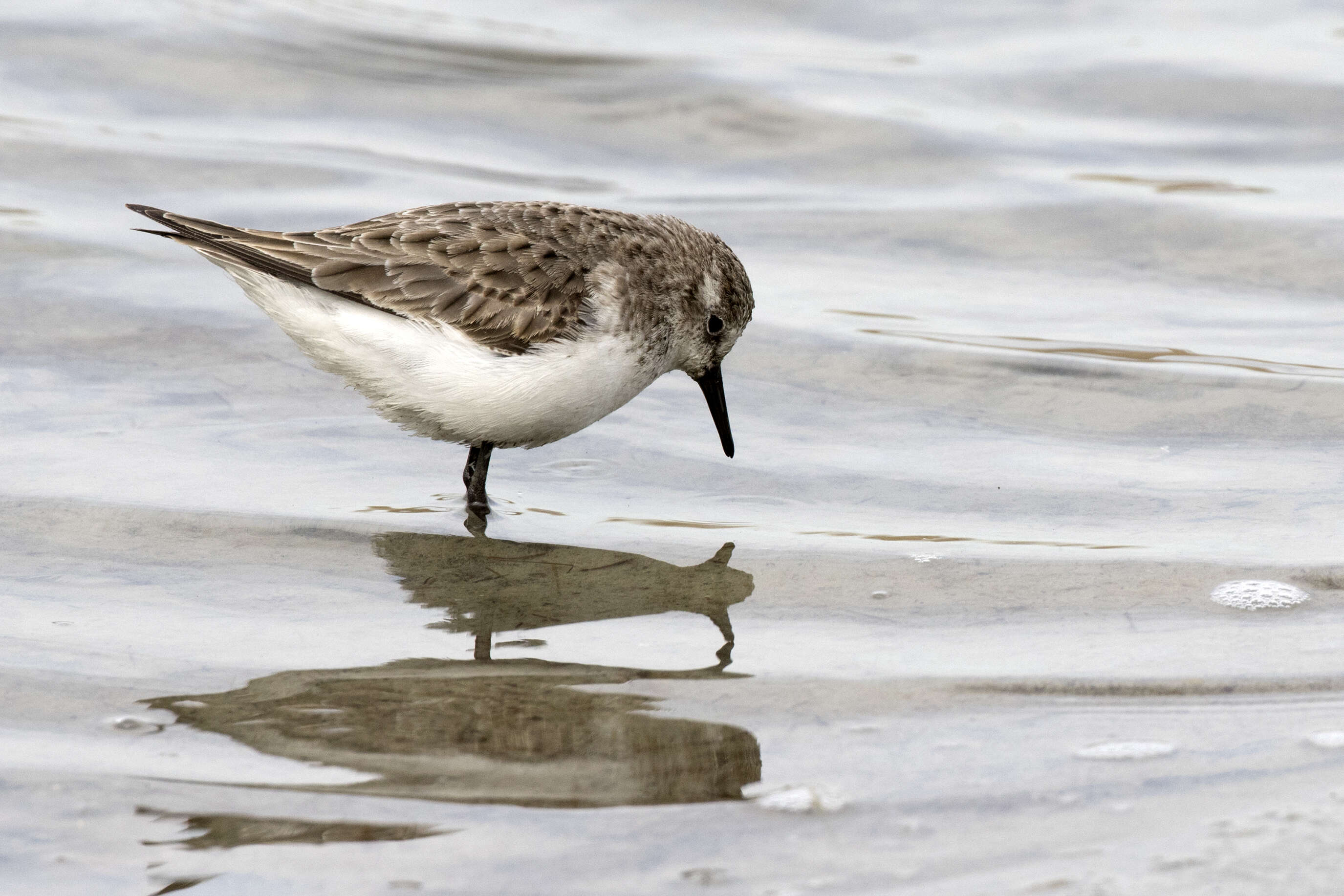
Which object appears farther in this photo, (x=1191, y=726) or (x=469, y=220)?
(x=469, y=220)

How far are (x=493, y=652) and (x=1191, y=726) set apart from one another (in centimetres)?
215

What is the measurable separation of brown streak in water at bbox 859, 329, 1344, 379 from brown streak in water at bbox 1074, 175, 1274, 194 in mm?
2651

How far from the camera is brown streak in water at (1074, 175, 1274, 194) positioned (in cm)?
1012

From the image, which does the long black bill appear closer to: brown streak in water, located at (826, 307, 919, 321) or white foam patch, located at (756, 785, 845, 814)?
brown streak in water, located at (826, 307, 919, 321)

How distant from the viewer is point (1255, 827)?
12.6ft

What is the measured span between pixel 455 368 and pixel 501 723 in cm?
178

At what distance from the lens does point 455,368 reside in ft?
19.0

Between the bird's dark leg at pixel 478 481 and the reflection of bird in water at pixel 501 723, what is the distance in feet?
2.53

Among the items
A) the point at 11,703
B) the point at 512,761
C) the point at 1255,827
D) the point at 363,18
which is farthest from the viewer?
the point at 363,18

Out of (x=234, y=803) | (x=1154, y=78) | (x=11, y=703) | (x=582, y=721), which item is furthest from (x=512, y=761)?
(x=1154, y=78)

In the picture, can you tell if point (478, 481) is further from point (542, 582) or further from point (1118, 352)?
point (1118, 352)

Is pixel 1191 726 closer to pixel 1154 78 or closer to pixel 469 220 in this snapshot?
pixel 469 220

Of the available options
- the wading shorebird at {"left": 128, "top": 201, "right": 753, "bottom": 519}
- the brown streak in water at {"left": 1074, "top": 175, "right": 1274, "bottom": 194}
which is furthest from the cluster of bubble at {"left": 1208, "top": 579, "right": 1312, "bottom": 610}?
the brown streak in water at {"left": 1074, "top": 175, "right": 1274, "bottom": 194}

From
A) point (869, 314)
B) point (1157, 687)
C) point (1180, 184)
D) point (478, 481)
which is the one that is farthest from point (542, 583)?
point (1180, 184)
